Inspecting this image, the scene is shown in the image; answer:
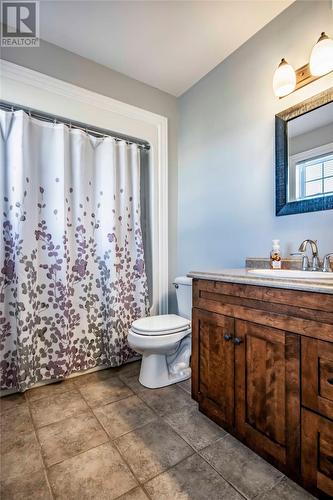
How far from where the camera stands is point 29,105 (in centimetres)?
172

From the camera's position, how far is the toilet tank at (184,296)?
1961 mm

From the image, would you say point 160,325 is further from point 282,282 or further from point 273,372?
point 282,282

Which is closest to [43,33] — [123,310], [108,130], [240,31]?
[108,130]

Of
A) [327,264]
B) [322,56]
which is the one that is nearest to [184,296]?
[327,264]

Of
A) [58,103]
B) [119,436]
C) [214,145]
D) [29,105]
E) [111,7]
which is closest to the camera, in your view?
[119,436]

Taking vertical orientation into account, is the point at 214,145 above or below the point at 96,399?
above

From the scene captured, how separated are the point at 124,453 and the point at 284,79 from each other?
2.11 m

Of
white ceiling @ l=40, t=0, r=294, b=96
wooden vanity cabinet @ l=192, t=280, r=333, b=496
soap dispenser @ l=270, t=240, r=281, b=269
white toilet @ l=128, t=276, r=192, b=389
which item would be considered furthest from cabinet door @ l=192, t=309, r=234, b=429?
white ceiling @ l=40, t=0, r=294, b=96

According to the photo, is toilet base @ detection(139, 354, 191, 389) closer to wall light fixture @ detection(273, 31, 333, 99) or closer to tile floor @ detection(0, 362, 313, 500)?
tile floor @ detection(0, 362, 313, 500)

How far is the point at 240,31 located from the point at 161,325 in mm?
2029

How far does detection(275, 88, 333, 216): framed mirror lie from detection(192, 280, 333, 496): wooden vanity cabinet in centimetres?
68

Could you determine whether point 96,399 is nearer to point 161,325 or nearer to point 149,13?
point 161,325

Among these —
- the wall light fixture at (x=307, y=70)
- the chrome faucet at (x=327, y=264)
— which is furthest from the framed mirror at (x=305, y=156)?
the chrome faucet at (x=327, y=264)

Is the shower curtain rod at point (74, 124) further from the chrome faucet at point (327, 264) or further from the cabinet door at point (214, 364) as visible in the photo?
the chrome faucet at point (327, 264)
